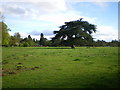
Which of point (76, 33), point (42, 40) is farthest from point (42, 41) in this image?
point (76, 33)

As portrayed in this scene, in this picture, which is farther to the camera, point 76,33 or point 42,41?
point 42,41

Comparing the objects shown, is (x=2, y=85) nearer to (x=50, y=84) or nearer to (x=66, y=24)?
(x=50, y=84)

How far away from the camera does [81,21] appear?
57.8 meters

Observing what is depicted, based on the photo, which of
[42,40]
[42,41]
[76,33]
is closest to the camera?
[76,33]

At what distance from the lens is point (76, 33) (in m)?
54.6

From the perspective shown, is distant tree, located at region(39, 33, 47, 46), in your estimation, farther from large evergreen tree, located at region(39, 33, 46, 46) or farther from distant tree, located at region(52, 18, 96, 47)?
distant tree, located at region(52, 18, 96, 47)

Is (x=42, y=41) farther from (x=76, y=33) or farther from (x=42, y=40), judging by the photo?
(x=76, y=33)

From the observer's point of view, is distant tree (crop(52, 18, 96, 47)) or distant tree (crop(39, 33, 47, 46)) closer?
distant tree (crop(52, 18, 96, 47))

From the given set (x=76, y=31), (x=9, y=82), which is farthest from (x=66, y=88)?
(x=76, y=31)

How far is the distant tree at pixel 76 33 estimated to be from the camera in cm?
5506

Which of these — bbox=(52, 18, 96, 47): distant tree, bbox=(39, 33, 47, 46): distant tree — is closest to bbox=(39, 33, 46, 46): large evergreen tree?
bbox=(39, 33, 47, 46): distant tree

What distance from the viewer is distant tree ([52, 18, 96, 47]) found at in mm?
55062

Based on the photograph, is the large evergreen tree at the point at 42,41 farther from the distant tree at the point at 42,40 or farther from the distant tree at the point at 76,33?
the distant tree at the point at 76,33

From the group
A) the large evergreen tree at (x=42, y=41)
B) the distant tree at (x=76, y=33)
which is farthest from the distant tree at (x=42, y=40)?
the distant tree at (x=76, y=33)
